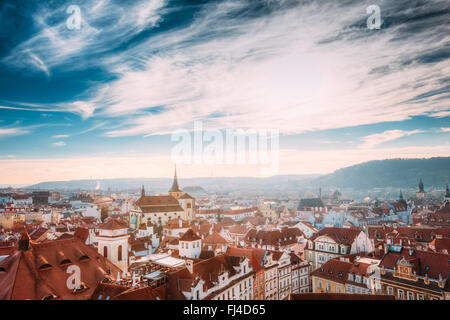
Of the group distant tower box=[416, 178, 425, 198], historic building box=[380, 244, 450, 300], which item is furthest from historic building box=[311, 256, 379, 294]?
distant tower box=[416, 178, 425, 198]

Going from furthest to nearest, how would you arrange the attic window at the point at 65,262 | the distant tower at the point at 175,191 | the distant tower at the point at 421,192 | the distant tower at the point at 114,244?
the distant tower at the point at 175,191, the distant tower at the point at 421,192, the distant tower at the point at 114,244, the attic window at the point at 65,262

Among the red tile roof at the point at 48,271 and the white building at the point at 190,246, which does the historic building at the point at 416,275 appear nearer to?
the white building at the point at 190,246

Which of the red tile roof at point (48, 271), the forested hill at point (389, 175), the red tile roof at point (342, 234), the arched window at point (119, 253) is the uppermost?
the forested hill at point (389, 175)

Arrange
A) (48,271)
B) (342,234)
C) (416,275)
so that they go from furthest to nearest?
(342,234) < (416,275) < (48,271)

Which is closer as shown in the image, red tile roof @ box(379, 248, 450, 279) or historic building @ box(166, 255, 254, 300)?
historic building @ box(166, 255, 254, 300)

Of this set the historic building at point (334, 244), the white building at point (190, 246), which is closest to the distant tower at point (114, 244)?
the white building at point (190, 246)

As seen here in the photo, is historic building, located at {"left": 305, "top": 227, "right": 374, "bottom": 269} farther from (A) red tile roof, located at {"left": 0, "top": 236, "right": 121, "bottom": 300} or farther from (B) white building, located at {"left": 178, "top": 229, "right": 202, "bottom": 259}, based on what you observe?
(A) red tile roof, located at {"left": 0, "top": 236, "right": 121, "bottom": 300}

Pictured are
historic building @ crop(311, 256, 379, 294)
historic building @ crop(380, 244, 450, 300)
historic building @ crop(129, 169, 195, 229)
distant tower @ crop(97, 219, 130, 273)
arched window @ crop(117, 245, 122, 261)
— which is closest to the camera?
historic building @ crop(380, 244, 450, 300)

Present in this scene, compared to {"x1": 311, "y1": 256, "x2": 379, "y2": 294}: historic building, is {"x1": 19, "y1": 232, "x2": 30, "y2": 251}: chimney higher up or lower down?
higher up

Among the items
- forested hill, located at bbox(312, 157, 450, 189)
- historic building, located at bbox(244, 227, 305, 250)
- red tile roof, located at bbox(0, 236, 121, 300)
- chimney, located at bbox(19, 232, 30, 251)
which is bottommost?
historic building, located at bbox(244, 227, 305, 250)

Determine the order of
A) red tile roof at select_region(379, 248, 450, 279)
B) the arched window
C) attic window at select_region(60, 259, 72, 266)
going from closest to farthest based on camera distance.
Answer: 1. attic window at select_region(60, 259, 72, 266)
2. red tile roof at select_region(379, 248, 450, 279)
3. the arched window

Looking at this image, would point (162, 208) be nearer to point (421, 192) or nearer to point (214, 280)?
point (214, 280)

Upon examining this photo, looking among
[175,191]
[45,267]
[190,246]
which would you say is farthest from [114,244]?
[175,191]
